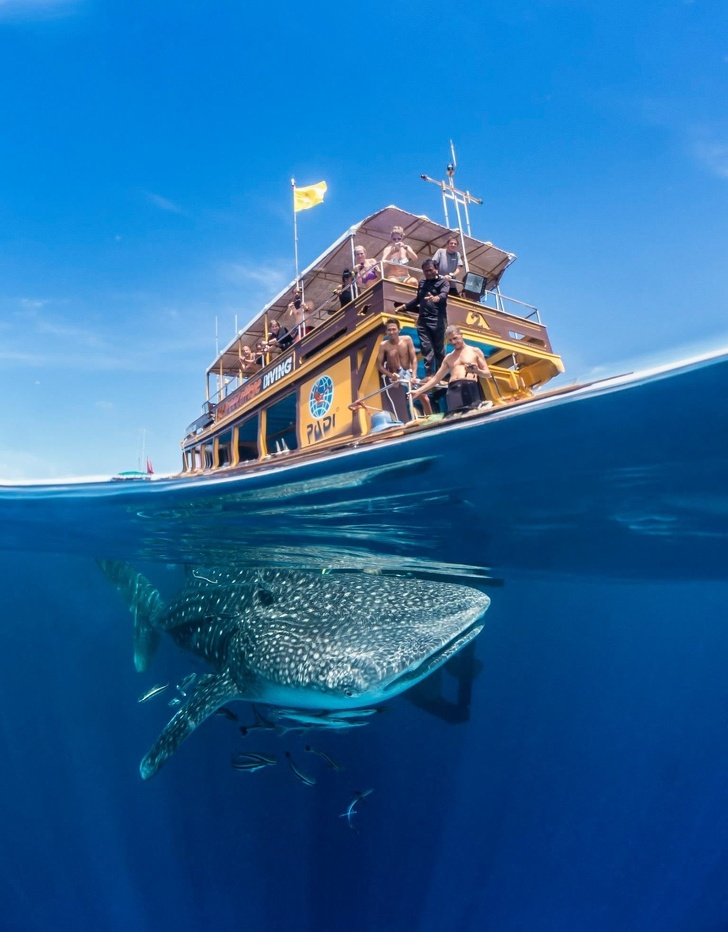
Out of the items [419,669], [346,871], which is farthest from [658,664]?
[419,669]

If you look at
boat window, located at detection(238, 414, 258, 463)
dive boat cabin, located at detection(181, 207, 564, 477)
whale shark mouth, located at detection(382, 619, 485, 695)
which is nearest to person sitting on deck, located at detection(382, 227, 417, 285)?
dive boat cabin, located at detection(181, 207, 564, 477)

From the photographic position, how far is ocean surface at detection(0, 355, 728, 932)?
175 inches

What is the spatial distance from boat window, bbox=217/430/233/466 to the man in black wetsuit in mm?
7622

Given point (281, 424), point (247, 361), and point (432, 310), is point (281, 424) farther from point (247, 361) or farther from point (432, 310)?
point (432, 310)

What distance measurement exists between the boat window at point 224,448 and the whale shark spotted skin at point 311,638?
23.7 ft

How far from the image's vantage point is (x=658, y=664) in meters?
37.5

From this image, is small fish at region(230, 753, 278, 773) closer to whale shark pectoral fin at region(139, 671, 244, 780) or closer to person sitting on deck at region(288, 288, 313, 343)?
whale shark pectoral fin at region(139, 671, 244, 780)

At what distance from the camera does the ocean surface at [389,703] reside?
4.45 meters

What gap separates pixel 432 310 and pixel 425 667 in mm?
4097

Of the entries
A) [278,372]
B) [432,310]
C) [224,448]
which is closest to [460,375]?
[432,310]

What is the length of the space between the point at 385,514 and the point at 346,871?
8.67 m

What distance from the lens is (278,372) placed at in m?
10.7

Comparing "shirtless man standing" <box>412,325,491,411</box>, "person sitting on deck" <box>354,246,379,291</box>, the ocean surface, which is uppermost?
"person sitting on deck" <box>354,246,379,291</box>

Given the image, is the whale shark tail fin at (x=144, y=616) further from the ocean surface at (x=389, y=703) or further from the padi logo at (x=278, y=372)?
the padi logo at (x=278, y=372)
